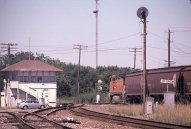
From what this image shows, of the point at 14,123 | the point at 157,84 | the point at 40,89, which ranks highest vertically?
the point at 157,84

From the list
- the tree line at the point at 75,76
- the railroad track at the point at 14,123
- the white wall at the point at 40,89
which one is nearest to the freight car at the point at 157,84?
the railroad track at the point at 14,123

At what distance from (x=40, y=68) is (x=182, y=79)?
148ft

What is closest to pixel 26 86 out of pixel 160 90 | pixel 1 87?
pixel 1 87

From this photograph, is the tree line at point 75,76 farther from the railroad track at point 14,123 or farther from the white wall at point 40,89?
the railroad track at point 14,123

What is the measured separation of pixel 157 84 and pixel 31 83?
40.8m

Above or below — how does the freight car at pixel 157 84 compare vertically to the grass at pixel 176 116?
above

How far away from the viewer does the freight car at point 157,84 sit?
28203 mm

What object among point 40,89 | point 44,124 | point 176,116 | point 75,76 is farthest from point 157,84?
point 75,76

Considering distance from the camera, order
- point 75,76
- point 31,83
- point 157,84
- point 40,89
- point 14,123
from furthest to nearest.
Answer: point 75,76 < point 31,83 < point 40,89 < point 157,84 < point 14,123

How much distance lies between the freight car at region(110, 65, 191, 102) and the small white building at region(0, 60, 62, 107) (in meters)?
27.1

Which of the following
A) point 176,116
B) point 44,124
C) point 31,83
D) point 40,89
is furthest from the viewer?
point 31,83

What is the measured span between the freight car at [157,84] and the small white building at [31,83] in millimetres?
27080

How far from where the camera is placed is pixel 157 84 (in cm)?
3136

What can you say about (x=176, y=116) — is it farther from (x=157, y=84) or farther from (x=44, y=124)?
(x=157, y=84)
